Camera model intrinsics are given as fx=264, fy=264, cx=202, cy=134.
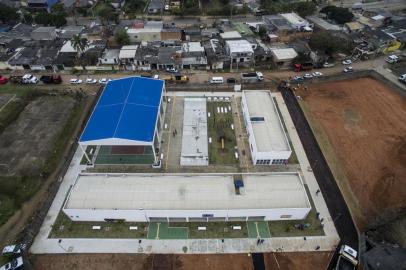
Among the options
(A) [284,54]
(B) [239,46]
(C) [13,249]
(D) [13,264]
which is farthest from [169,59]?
(D) [13,264]

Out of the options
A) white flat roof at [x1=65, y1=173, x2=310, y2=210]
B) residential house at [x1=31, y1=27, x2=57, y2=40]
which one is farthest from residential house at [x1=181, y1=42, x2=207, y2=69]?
residential house at [x1=31, y1=27, x2=57, y2=40]

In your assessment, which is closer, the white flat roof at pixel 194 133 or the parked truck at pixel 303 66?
the white flat roof at pixel 194 133

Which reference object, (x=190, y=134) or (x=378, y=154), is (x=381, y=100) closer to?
(x=378, y=154)

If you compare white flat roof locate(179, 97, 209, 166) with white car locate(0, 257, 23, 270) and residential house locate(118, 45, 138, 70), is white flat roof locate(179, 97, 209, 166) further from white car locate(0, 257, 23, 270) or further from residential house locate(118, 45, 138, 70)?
white car locate(0, 257, 23, 270)

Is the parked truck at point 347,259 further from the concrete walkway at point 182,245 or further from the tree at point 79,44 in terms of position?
the tree at point 79,44

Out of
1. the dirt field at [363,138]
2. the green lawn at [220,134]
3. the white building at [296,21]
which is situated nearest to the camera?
the dirt field at [363,138]

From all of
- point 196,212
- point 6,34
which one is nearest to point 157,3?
point 6,34

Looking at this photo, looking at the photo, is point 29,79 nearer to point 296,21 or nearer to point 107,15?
point 107,15

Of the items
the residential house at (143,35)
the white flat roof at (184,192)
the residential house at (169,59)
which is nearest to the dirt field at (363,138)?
the white flat roof at (184,192)
